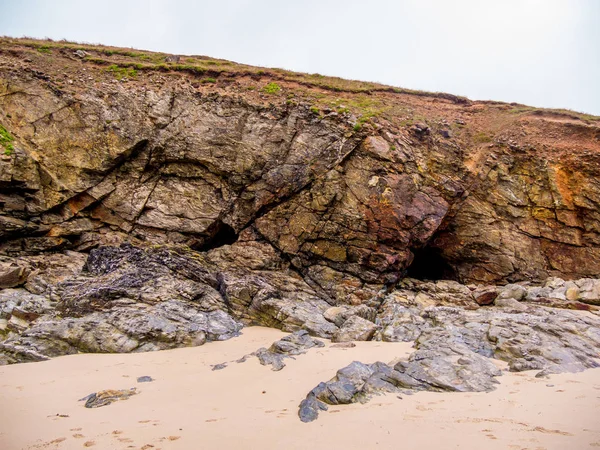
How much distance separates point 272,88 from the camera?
19609 mm

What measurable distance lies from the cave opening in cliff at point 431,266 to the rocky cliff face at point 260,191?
0.34 ft

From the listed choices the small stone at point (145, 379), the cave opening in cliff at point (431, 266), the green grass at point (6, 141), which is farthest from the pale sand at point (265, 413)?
the cave opening in cliff at point (431, 266)

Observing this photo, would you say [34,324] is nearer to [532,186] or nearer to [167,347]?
[167,347]

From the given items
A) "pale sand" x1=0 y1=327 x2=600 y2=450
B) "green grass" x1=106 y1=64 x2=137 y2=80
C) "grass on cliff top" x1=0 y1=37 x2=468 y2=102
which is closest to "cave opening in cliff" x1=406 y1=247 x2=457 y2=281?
"grass on cliff top" x1=0 y1=37 x2=468 y2=102

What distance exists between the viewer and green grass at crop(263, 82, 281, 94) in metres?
19.3

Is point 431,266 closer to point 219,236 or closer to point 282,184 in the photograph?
point 282,184

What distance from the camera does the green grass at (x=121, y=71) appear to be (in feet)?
60.4

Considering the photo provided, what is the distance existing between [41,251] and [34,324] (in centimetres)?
595

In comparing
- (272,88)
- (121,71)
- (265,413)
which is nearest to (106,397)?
(265,413)

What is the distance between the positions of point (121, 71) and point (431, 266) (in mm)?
19406

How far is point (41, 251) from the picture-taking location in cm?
1444

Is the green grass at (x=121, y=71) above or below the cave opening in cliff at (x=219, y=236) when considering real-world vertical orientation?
above

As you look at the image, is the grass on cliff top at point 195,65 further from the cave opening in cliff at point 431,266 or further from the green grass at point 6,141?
the cave opening in cliff at point 431,266

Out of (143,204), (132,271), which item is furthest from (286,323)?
(143,204)
